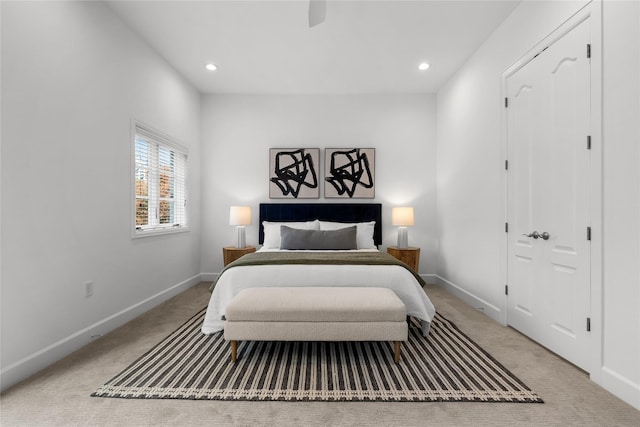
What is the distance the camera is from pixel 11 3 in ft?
6.16

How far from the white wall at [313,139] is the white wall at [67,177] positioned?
1.34 m

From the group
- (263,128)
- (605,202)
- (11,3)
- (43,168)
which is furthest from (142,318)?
(605,202)

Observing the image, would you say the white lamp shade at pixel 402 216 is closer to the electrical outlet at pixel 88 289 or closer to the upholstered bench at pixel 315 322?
the upholstered bench at pixel 315 322

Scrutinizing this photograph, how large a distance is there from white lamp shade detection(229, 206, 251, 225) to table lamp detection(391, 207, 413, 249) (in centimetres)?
204

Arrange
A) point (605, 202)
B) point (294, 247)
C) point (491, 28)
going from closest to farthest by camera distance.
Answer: point (605, 202)
point (491, 28)
point (294, 247)

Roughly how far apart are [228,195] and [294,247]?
5.13 ft

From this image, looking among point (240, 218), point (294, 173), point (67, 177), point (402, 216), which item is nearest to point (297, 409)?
point (67, 177)

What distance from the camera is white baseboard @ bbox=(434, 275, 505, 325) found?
300 centimetres

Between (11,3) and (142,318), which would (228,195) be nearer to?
(142,318)

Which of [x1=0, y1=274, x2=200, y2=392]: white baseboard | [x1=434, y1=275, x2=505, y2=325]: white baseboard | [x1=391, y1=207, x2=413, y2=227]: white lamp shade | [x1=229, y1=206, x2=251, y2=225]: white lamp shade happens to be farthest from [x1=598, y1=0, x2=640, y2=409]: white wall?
[x1=229, y1=206, x2=251, y2=225]: white lamp shade

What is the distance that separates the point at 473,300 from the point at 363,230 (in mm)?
1548

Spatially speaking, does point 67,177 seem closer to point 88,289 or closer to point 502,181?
point 88,289

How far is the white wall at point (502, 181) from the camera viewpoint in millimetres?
1708

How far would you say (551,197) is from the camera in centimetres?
231
